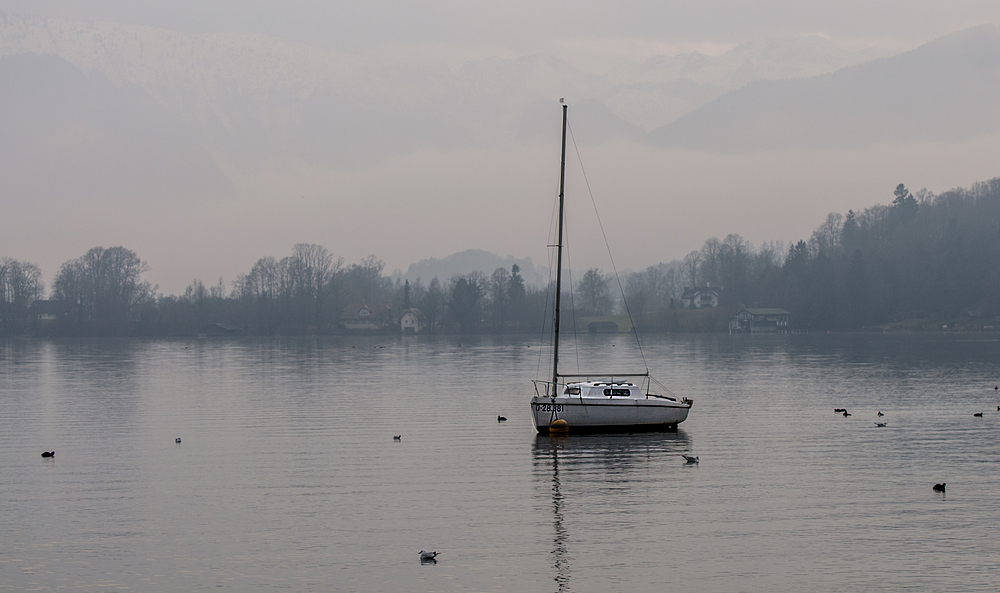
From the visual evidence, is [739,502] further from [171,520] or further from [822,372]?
[822,372]

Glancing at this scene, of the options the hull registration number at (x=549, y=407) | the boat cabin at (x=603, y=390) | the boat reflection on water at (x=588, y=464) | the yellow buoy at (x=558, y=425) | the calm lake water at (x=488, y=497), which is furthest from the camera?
the boat cabin at (x=603, y=390)

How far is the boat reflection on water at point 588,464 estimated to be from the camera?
1214 inches

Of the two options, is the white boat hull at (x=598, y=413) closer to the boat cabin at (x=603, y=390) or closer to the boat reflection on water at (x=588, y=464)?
the boat reflection on water at (x=588, y=464)

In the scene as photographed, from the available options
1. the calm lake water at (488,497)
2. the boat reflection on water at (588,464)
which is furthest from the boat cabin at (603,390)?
the calm lake water at (488,497)

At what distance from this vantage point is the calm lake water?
984 inches

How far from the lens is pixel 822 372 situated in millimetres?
98938

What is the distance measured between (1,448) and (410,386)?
135 ft

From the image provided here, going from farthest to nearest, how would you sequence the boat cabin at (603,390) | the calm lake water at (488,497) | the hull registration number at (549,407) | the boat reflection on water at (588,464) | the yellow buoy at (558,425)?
the boat cabin at (603,390) → the yellow buoy at (558,425) → the hull registration number at (549,407) → the boat reflection on water at (588,464) → the calm lake water at (488,497)

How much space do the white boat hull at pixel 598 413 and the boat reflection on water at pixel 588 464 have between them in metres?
0.53

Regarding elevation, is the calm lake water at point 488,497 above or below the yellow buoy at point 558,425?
below

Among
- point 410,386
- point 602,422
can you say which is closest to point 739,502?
point 602,422

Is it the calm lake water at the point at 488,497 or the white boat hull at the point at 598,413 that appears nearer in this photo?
the calm lake water at the point at 488,497

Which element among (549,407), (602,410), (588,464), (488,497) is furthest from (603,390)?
(488,497)

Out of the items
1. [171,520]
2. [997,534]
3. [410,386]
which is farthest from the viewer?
[410,386]
